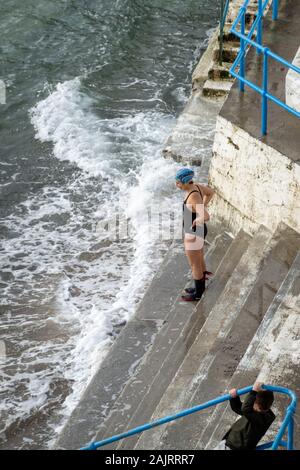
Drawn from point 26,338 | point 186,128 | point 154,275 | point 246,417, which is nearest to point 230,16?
point 186,128

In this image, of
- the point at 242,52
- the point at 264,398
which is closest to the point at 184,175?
the point at 242,52

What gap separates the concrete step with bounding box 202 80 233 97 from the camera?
12.8 meters

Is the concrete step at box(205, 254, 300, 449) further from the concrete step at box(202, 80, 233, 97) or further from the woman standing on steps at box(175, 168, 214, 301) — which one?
the concrete step at box(202, 80, 233, 97)

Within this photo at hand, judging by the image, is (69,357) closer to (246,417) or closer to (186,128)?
(246,417)

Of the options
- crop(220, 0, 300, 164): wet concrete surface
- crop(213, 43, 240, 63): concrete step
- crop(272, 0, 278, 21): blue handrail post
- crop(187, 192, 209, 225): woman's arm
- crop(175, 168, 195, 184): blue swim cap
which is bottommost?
crop(213, 43, 240, 63): concrete step

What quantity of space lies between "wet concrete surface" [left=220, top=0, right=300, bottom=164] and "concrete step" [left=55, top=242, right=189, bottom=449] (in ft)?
5.75

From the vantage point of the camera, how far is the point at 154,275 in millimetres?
9602

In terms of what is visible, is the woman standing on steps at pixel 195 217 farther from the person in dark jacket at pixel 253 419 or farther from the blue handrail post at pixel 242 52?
the person in dark jacket at pixel 253 419

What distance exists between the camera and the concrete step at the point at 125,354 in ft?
25.2

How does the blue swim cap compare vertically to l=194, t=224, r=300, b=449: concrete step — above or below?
above

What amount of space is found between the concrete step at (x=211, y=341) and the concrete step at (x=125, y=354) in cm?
87

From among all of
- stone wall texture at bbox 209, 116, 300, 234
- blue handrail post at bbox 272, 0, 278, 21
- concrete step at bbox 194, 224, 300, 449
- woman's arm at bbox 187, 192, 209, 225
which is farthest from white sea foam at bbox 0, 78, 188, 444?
blue handrail post at bbox 272, 0, 278, 21

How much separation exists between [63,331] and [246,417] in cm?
409
